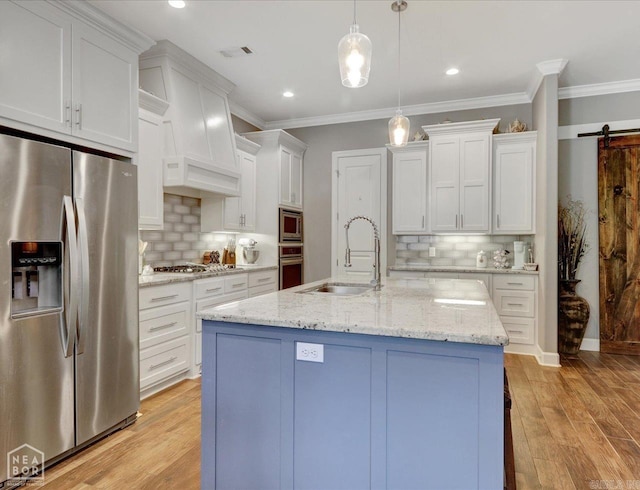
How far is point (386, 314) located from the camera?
5.41 feet

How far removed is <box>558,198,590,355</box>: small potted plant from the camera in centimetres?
407

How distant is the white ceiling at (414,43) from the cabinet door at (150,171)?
28.1 inches

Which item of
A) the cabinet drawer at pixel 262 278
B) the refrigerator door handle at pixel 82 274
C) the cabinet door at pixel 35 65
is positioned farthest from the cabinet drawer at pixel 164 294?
the cabinet door at pixel 35 65

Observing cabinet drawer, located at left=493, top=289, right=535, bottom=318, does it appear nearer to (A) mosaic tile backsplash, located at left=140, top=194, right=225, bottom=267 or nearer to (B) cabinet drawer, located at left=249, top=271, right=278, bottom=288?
(B) cabinet drawer, located at left=249, top=271, right=278, bottom=288

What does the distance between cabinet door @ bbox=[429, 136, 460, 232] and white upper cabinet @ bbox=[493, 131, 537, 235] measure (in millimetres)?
418

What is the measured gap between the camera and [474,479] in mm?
1349

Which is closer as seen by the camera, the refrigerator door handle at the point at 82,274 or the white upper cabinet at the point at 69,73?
the white upper cabinet at the point at 69,73

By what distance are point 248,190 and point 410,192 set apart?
199 cm

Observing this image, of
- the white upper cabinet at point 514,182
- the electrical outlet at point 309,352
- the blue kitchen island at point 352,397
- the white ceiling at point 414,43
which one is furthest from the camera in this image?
the white upper cabinet at point 514,182

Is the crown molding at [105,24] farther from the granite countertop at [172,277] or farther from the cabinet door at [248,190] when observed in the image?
the cabinet door at [248,190]

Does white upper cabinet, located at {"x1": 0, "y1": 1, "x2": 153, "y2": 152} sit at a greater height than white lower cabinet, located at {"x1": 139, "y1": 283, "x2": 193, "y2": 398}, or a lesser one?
greater

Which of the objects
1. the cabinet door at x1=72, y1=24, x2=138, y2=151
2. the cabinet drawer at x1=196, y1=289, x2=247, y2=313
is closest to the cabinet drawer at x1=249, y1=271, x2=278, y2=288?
the cabinet drawer at x1=196, y1=289, x2=247, y2=313

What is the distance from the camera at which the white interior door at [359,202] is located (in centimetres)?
514

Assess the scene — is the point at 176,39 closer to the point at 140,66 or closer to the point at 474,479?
the point at 140,66
